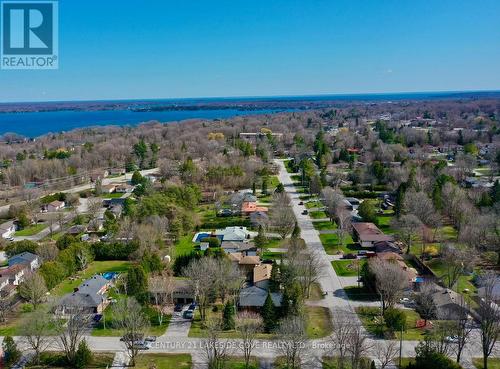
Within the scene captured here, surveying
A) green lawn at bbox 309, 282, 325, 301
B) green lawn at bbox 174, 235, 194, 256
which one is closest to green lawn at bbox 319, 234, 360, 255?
green lawn at bbox 309, 282, 325, 301

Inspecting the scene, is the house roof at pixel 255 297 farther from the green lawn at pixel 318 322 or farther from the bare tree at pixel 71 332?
the bare tree at pixel 71 332

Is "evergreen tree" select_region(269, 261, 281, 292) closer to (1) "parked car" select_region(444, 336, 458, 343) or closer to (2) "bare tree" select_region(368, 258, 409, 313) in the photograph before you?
(2) "bare tree" select_region(368, 258, 409, 313)

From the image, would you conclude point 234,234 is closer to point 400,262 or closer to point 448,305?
point 400,262

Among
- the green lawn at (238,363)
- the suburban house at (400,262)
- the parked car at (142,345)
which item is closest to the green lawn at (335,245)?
the suburban house at (400,262)

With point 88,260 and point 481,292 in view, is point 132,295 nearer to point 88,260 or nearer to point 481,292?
point 88,260

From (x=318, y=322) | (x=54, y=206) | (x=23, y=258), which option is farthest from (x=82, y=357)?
(x=54, y=206)
